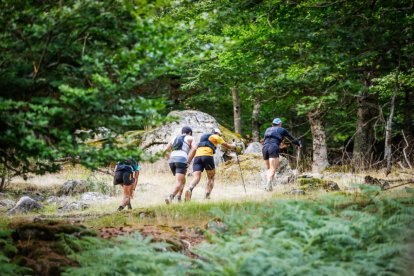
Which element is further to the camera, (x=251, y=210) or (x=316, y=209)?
(x=251, y=210)

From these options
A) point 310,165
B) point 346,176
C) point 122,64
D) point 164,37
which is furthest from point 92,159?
point 310,165

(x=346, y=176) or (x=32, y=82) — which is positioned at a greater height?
(x=32, y=82)

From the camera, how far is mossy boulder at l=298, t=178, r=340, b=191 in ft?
41.8

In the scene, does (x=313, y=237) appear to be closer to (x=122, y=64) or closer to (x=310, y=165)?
(x=122, y=64)

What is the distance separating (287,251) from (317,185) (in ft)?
27.8

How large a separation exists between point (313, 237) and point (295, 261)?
0.68 m

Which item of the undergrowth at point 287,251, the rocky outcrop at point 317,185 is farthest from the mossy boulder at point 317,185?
the undergrowth at point 287,251

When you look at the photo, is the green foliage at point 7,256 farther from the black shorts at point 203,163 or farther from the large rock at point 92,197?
the large rock at point 92,197

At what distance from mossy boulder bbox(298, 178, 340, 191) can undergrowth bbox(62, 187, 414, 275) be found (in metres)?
6.50

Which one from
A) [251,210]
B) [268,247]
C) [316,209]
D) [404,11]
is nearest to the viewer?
[268,247]

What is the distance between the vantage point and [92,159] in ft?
18.6

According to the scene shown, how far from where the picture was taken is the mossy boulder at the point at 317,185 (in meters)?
12.7

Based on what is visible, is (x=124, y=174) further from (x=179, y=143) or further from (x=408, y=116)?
(x=408, y=116)

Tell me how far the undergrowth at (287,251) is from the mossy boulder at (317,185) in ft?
21.3
